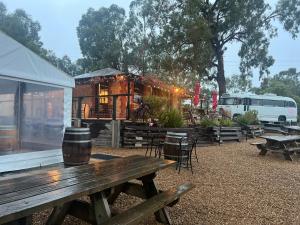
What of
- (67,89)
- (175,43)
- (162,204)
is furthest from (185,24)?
(162,204)

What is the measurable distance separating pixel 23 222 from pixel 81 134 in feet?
10.0

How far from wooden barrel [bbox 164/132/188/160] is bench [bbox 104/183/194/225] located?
8.85 feet

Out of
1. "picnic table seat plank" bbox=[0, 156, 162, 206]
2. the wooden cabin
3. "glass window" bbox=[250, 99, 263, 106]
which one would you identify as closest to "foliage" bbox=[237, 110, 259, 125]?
the wooden cabin

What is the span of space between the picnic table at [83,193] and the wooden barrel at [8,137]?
2.51 m

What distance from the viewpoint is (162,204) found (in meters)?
3.14

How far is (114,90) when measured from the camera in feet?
54.6

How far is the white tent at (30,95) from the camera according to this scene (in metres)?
5.08

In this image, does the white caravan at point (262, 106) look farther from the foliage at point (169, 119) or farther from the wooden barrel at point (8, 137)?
the wooden barrel at point (8, 137)

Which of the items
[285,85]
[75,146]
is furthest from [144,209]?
[285,85]

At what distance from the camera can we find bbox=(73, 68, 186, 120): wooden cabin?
1420 cm

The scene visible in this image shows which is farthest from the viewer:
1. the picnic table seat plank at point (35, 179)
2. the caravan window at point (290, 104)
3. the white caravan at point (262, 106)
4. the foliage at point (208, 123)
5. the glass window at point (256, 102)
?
the caravan window at point (290, 104)

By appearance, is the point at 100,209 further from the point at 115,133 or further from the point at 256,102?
the point at 256,102

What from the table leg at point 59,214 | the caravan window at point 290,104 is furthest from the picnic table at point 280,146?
Result: the caravan window at point 290,104

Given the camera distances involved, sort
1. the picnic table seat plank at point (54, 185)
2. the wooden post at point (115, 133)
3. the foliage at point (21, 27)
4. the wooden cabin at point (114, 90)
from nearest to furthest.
Answer: the picnic table seat plank at point (54, 185) < the wooden post at point (115, 133) < the wooden cabin at point (114, 90) < the foliage at point (21, 27)
